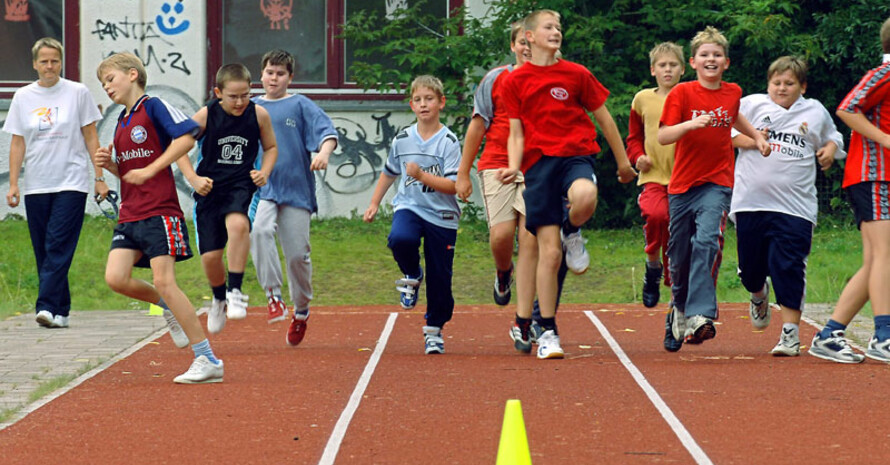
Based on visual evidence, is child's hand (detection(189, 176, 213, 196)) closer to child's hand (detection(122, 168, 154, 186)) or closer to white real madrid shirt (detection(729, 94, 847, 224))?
child's hand (detection(122, 168, 154, 186))

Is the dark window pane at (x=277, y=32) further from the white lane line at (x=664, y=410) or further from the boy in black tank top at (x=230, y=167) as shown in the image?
the boy in black tank top at (x=230, y=167)

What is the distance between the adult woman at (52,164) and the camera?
11297 mm

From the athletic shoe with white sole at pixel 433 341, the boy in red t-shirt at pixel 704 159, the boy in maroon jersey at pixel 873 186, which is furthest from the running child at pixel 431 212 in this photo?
the boy in maroon jersey at pixel 873 186

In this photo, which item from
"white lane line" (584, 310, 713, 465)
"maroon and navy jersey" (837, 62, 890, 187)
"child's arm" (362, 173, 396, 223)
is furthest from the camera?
"child's arm" (362, 173, 396, 223)

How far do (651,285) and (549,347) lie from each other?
2.77 metres

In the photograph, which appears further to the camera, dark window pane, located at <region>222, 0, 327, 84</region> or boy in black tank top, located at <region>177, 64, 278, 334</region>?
dark window pane, located at <region>222, 0, 327, 84</region>

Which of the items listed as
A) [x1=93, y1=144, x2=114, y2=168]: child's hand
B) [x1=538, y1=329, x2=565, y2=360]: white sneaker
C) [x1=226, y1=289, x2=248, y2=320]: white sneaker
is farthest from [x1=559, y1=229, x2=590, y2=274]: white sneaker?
[x1=93, y1=144, x2=114, y2=168]: child's hand

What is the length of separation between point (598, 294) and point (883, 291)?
6430 millimetres

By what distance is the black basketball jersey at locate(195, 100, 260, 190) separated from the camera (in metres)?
9.10

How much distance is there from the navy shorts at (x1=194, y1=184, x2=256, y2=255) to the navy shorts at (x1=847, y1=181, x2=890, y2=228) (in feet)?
12.4

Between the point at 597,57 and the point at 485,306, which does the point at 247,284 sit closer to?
the point at 485,306

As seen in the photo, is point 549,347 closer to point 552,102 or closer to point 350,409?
point 552,102

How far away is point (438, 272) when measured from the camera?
9570 mm

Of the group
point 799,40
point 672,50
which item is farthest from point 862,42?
point 672,50
